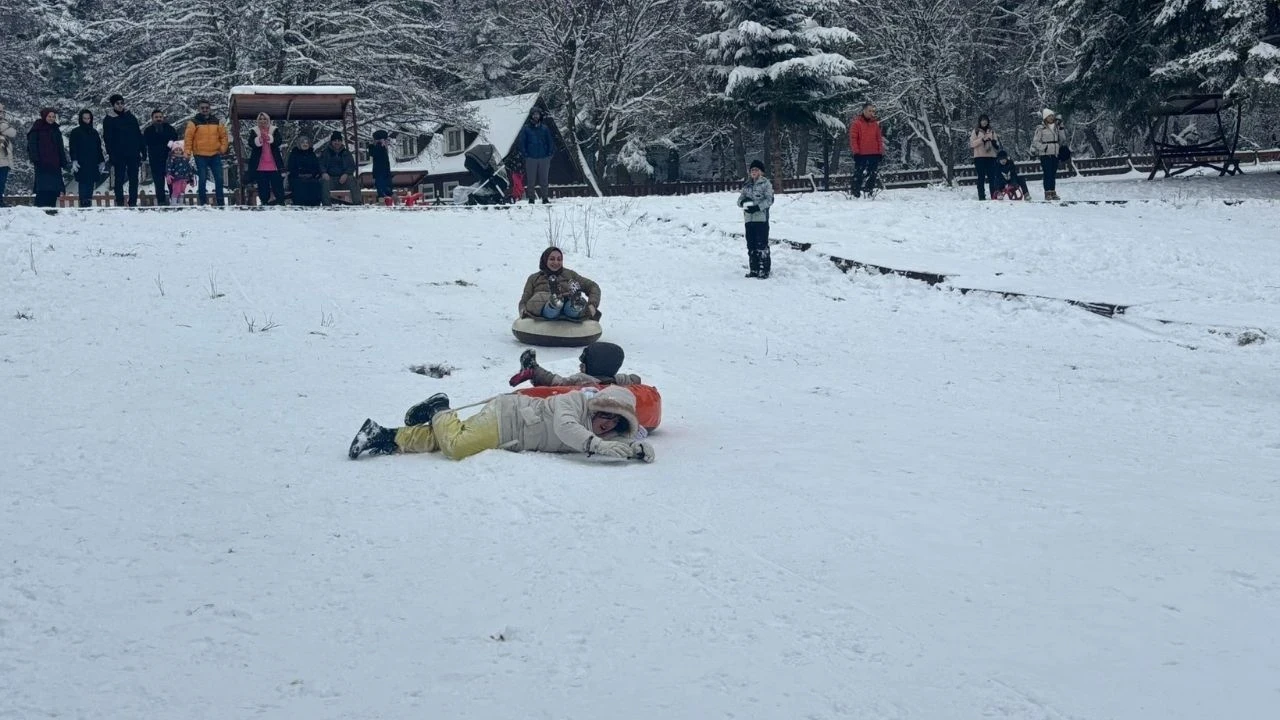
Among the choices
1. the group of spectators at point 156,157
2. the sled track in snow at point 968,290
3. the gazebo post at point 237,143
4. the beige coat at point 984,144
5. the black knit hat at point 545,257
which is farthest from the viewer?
the gazebo post at point 237,143

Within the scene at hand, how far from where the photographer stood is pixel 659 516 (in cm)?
575

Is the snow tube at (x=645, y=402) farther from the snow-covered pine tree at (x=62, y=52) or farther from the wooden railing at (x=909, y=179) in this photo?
the snow-covered pine tree at (x=62, y=52)

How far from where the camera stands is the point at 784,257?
16438 millimetres

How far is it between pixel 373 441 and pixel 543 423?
0.99 metres

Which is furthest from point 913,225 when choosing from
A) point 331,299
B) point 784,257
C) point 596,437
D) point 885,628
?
point 885,628

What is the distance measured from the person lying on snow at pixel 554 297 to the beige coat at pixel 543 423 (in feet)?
13.5

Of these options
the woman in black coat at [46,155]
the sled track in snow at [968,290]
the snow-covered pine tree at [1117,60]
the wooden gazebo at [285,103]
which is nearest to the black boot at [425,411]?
the sled track in snow at [968,290]

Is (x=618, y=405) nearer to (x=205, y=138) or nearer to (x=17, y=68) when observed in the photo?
(x=205, y=138)

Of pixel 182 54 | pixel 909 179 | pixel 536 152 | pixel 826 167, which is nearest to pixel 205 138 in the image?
pixel 536 152

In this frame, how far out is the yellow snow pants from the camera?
6.80 metres

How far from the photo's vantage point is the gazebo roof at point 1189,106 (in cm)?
2502

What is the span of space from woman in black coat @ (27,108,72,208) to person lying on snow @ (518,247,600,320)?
416 inches

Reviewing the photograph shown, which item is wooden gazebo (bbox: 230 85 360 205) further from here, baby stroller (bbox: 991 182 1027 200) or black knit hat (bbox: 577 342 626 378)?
black knit hat (bbox: 577 342 626 378)

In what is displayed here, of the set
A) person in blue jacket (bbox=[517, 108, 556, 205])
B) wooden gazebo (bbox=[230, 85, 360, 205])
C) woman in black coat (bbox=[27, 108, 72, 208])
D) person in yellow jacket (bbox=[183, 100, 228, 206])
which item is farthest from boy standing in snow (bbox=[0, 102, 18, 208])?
person in blue jacket (bbox=[517, 108, 556, 205])
